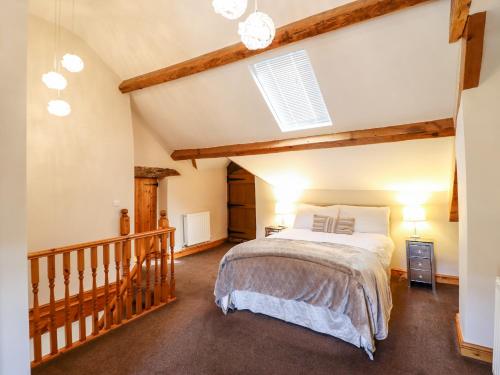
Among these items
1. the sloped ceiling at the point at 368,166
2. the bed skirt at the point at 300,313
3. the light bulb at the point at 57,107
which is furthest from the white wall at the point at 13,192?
the sloped ceiling at the point at 368,166

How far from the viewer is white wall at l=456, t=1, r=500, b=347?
1916mm

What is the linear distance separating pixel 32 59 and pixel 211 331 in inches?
140

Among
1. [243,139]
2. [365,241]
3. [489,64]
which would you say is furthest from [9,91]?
[365,241]

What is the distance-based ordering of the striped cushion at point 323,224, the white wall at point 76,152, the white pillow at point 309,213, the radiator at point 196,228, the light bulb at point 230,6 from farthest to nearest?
the radiator at point 196,228 → the white pillow at point 309,213 → the striped cushion at point 323,224 → the white wall at point 76,152 → the light bulb at point 230,6

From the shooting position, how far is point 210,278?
4008 millimetres

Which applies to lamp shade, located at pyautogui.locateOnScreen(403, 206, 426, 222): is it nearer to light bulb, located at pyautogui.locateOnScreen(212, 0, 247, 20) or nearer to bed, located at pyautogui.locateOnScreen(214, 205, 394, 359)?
bed, located at pyautogui.locateOnScreen(214, 205, 394, 359)

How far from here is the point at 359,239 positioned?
11.6 ft

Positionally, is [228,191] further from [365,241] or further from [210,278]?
[365,241]

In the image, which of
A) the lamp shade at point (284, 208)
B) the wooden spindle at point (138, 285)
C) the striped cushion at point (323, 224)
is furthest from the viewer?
the lamp shade at point (284, 208)

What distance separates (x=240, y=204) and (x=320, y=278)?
4231 millimetres

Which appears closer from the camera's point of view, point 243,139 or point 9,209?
point 9,209

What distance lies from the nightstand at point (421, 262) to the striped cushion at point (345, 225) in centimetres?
76

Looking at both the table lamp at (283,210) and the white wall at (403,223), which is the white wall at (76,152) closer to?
the table lamp at (283,210)

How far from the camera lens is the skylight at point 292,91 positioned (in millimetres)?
2896
